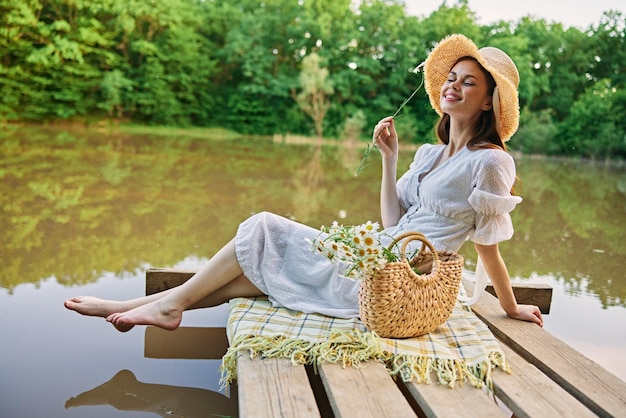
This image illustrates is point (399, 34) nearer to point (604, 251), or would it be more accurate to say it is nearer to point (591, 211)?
point (591, 211)

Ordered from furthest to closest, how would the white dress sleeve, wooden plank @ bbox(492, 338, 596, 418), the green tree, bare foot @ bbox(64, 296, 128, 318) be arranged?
the green tree
bare foot @ bbox(64, 296, 128, 318)
the white dress sleeve
wooden plank @ bbox(492, 338, 596, 418)

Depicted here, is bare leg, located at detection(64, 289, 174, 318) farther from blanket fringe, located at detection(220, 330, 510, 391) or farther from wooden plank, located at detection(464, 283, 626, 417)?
wooden plank, located at detection(464, 283, 626, 417)

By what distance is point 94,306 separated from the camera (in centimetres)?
209

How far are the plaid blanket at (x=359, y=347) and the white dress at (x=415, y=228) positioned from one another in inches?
4.5

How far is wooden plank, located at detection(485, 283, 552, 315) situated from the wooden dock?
69cm

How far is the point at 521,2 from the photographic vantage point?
24.5 meters

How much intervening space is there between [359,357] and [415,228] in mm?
557

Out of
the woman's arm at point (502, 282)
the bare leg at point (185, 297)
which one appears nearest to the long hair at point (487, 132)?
the woman's arm at point (502, 282)

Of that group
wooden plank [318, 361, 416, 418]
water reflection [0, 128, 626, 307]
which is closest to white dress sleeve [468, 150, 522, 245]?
wooden plank [318, 361, 416, 418]

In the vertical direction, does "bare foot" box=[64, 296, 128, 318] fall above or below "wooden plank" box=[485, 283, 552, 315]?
below

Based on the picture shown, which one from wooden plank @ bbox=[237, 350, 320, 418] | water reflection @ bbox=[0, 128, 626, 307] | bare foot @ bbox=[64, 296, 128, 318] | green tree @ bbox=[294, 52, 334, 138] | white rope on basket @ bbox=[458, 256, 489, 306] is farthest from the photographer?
green tree @ bbox=[294, 52, 334, 138]

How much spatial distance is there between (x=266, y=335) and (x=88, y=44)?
2077 centimetres

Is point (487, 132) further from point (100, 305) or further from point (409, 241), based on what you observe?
point (100, 305)

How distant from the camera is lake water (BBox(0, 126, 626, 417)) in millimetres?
1855
